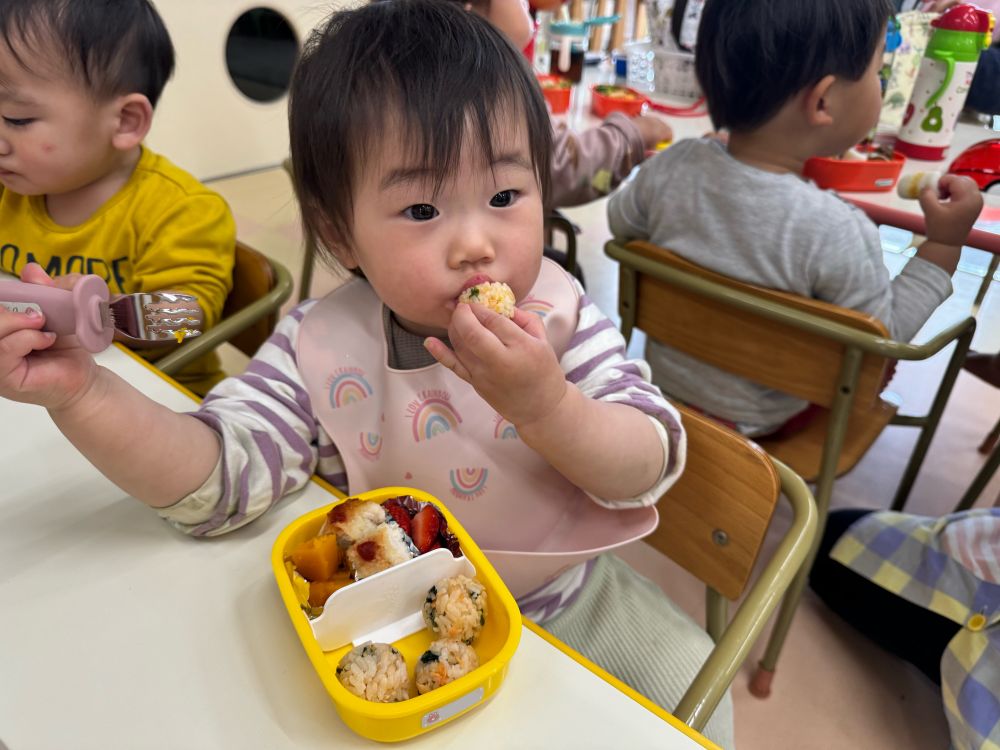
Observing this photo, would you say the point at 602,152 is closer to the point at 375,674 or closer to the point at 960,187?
Answer: the point at 960,187

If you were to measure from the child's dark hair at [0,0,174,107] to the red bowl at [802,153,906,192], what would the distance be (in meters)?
1.25

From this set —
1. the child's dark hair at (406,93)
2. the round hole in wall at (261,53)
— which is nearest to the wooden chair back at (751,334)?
the child's dark hair at (406,93)

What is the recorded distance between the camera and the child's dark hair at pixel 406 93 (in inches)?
25.2

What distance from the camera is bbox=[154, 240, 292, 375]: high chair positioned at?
3.55 ft

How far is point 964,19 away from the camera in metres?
1.25

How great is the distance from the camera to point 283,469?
0.72 meters

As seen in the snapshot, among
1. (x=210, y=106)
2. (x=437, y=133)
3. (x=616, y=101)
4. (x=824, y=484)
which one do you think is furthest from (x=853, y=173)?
(x=210, y=106)

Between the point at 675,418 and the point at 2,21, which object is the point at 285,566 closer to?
the point at 675,418

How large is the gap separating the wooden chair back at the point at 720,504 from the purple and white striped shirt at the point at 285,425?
0.06 metres

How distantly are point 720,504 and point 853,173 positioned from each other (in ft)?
3.10

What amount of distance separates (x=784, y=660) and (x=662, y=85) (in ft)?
5.41

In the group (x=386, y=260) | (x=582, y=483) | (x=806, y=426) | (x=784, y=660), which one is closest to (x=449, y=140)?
(x=386, y=260)

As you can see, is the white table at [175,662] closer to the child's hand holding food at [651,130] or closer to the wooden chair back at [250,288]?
the wooden chair back at [250,288]

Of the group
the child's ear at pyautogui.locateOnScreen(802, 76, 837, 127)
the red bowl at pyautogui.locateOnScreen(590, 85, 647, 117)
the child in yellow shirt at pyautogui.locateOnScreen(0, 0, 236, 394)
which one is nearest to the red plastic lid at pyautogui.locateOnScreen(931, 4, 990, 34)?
the child's ear at pyautogui.locateOnScreen(802, 76, 837, 127)
